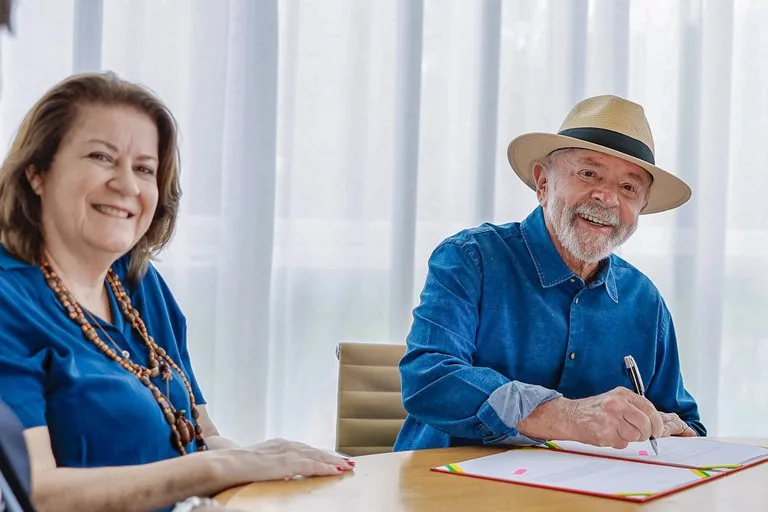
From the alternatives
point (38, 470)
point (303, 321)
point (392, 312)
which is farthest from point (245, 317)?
point (38, 470)

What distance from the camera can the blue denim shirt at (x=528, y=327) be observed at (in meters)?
1.93

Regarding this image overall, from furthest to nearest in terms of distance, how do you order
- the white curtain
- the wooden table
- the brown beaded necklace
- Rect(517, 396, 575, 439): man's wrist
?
1. the white curtain
2. Rect(517, 396, 575, 439): man's wrist
3. the brown beaded necklace
4. the wooden table

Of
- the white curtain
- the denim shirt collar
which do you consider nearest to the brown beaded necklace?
the denim shirt collar

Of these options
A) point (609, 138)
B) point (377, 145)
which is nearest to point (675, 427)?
point (609, 138)

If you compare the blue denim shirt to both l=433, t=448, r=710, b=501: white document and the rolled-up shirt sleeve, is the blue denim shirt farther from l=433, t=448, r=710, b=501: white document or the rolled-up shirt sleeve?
l=433, t=448, r=710, b=501: white document

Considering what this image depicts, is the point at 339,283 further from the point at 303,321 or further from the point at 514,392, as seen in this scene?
the point at 514,392

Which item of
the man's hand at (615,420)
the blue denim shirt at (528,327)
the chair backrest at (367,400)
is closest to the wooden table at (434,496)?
the man's hand at (615,420)

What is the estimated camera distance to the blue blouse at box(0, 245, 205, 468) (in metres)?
1.42

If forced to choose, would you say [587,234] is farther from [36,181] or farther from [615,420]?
[36,181]

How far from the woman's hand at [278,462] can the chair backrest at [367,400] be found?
86 cm

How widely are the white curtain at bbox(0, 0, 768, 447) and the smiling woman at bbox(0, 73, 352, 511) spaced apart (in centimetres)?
115

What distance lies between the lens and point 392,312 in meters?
3.19

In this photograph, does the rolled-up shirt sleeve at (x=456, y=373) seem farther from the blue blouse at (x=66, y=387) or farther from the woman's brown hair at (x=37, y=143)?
the woman's brown hair at (x=37, y=143)

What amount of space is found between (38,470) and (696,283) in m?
2.76
